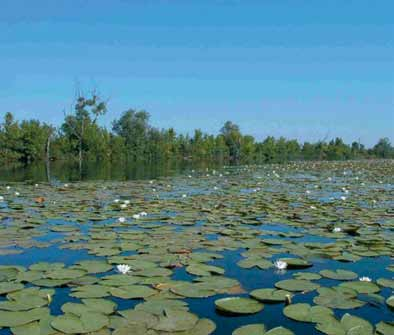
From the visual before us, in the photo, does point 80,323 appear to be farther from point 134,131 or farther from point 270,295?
point 134,131

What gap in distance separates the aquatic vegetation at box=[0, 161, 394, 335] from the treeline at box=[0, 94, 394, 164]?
2662 centimetres

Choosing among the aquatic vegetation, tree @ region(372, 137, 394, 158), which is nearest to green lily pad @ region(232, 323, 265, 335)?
the aquatic vegetation

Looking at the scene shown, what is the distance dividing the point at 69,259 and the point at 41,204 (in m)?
3.75

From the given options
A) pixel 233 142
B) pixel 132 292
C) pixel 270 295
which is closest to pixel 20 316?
pixel 132 292

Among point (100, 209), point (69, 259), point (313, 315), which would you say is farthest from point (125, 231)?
point (313, 315)

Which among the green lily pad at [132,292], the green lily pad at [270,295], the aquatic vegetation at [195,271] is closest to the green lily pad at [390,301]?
the aquatic vegetation at [195,271]

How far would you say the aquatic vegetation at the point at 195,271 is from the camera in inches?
96.0

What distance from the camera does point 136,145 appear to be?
4472cm

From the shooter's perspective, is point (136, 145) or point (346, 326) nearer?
point (346, 326)

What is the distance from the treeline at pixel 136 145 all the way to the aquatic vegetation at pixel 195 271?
A: 26.6 meters

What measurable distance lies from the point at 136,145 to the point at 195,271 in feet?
138

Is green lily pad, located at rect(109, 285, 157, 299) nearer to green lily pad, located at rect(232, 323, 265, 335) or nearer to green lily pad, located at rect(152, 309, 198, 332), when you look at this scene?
green lily pad, located at rect(152, 309, 198, 332)

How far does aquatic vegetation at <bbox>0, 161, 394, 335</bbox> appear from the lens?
8.00ft

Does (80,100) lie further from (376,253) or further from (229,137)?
(376,253)
